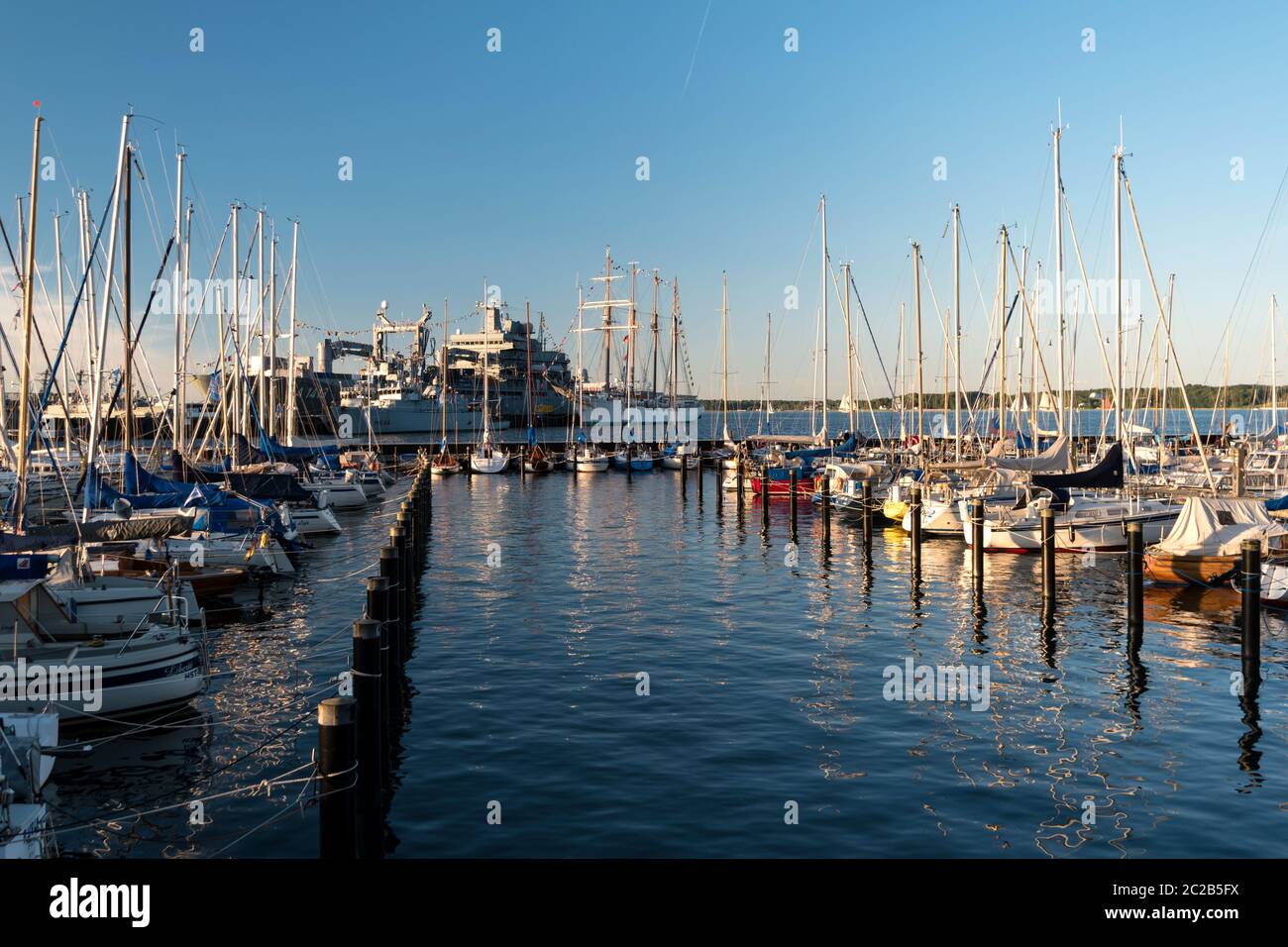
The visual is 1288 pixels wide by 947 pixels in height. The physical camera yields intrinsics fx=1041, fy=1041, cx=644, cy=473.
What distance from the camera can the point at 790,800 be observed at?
12969 mm

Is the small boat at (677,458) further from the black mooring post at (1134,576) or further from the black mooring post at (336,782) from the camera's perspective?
the black mooring post at (336,782)

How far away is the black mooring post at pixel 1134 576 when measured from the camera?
2003cm

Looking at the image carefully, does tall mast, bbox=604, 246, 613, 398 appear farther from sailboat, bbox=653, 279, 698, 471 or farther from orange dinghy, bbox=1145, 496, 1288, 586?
orange dinghy, bbox=1145, 496, 1288, 586

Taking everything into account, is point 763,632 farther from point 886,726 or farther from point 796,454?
point 796,454

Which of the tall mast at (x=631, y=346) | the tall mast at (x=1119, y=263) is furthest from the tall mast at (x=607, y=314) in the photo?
the tall mast at (x=1119, y=263)

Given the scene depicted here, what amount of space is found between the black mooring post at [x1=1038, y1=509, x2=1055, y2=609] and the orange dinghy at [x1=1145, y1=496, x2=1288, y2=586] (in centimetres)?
526

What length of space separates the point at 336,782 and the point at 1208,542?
81.9ft

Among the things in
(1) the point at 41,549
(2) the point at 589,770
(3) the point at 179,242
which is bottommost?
(2) the point at 589,770

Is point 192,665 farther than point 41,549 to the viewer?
No

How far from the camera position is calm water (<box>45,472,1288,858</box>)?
1210 centimetres

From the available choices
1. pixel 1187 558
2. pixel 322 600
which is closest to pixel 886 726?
pixel 1187 558

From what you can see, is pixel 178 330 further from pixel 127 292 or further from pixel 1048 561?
pixel 1048 561

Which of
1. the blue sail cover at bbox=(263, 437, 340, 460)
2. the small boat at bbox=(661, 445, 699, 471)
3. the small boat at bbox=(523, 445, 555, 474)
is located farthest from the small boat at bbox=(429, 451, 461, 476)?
the blue sail cover at bbox=(263, 437, 340, 460)

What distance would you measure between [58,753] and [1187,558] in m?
25.3
